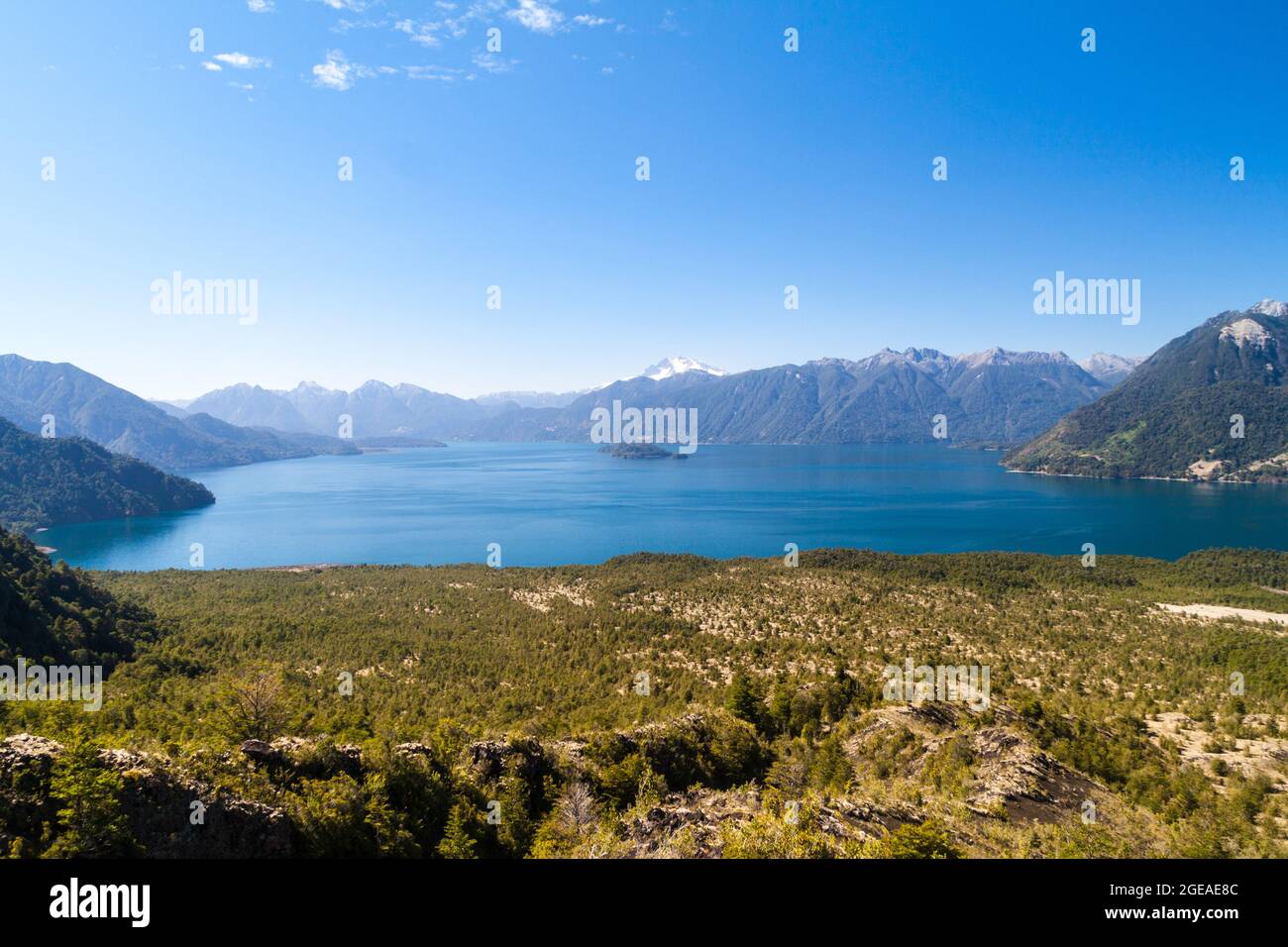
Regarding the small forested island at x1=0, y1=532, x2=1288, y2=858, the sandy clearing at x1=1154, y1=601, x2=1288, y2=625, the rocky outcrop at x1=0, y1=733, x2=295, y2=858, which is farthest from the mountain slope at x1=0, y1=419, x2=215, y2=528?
the sandy clearing at x1=1154, y1=601, x2=1288, y2=625

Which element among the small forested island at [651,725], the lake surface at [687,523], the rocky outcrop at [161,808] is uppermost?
the rocky outcrop at [161,808]

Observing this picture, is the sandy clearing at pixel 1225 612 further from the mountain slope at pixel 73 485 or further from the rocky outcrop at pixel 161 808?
the mountain slope at pixel 73 485

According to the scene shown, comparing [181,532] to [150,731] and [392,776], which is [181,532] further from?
[392,776]

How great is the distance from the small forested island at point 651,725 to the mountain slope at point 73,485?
380 ft

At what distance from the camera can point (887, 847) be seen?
10.4 m

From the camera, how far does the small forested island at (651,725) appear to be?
1134 cm

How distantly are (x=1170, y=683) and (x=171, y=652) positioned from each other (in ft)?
171

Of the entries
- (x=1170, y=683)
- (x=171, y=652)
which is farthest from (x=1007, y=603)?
(x=171, y=652)

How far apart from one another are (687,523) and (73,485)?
145 metres

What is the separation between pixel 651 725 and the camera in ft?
65.0

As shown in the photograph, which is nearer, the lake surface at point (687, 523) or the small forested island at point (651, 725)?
the small forested island at point (651, 725)

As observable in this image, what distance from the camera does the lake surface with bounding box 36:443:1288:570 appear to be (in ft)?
Result: 299

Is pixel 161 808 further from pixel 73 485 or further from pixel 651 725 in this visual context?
pixel 73 485

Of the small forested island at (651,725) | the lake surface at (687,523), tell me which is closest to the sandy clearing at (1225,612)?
the small forested island at (651,725)
